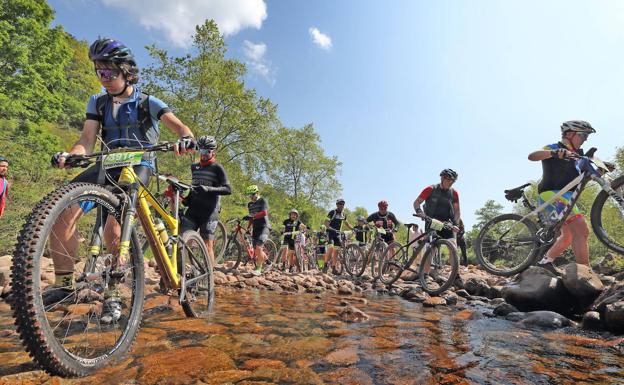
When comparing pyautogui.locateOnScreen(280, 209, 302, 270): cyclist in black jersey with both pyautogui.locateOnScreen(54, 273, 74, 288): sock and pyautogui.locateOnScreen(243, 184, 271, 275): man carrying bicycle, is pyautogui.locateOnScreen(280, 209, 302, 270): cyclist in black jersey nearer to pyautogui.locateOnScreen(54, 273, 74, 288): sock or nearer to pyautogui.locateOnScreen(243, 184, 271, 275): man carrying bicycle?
pyautogui.locateOnScreen(243, 184, 271, 275): man carrying bicycle

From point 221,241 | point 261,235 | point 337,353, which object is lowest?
point 337,353

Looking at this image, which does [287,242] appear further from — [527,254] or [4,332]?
[4,332]

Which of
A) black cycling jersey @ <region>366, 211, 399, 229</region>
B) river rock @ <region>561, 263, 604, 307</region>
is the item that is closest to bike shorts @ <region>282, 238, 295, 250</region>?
black cycling jersey @ <region>366, 211, 399, 229</region>

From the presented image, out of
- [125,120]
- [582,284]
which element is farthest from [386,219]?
[125,120]

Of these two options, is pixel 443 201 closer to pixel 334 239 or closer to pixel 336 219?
pixel 336 219

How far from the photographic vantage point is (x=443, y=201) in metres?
7.74

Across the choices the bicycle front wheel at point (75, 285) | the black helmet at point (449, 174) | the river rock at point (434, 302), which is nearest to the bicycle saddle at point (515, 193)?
the black helmet at point (449, 174)

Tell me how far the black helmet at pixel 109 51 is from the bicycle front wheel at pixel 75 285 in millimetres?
1528

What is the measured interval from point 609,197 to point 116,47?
22.9ft

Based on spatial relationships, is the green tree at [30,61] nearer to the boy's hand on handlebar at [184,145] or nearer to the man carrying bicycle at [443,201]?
the boy's hand on handlebar at [184,145]

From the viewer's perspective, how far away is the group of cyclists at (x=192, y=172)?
2.49 m

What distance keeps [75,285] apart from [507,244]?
294 inches

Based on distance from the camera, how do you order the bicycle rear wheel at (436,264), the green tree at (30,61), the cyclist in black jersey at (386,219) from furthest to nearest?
the green tree at (30,61), the cyclist in black jersey at (386,219), the bicycle rear wheel at (436,264)

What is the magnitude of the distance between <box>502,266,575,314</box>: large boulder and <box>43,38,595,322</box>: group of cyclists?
84 centimetres
